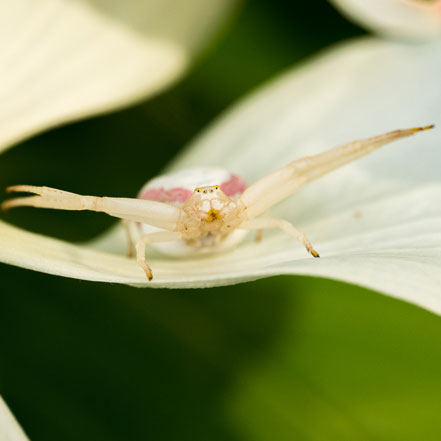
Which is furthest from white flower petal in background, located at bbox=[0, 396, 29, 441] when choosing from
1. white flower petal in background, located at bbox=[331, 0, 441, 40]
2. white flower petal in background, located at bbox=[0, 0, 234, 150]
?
white flower petal in background, located at bbox=[331, 0, 441, 40]

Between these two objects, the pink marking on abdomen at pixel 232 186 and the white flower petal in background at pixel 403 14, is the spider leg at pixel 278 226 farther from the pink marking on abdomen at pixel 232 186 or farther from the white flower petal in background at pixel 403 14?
the white flower petal in background at pixel 403 14

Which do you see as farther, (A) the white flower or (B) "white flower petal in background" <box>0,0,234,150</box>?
(B) "white flower petal in background" <box>0,0,234,150</box>

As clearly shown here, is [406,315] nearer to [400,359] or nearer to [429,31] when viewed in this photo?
[400,359]

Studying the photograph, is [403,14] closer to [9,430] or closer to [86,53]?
[86,53]

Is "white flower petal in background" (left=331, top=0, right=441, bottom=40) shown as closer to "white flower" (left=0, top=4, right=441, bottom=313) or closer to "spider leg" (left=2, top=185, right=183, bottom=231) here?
"white flower" (left=0, top=4, right=441, bottom=313)

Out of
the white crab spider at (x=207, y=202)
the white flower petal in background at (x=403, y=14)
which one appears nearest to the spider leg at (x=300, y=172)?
the white crab spider at (x=207, y=202)

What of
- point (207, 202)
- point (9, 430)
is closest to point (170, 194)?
point (207, 202)

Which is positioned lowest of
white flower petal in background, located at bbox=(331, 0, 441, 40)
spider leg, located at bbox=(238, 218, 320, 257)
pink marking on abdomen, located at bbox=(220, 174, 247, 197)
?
spider leg, located at bbox=(238, 218, 320, 257)
